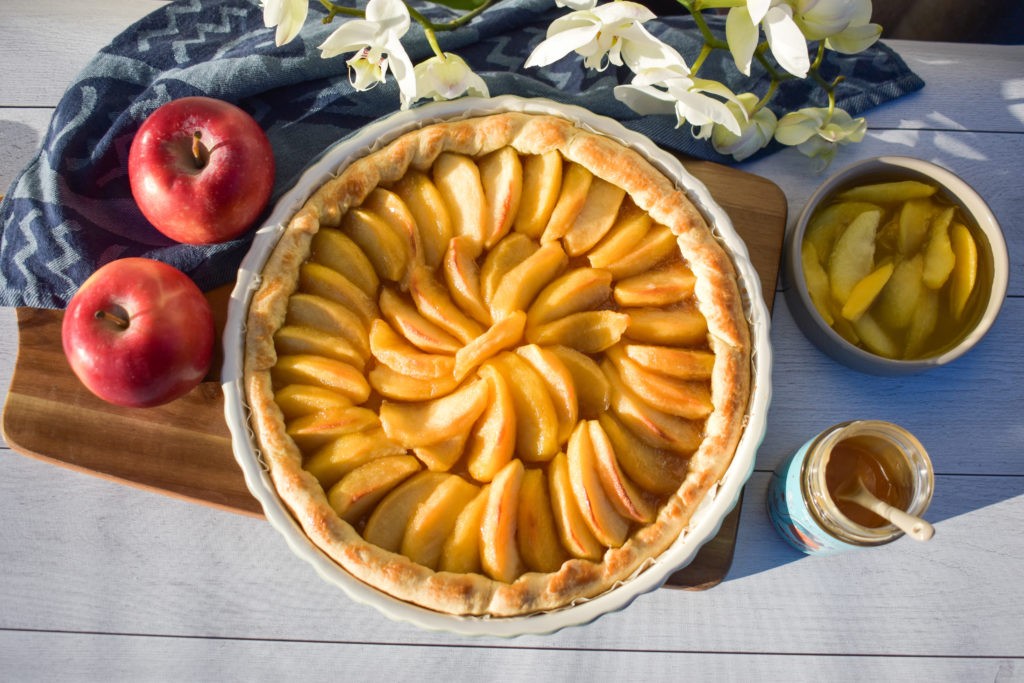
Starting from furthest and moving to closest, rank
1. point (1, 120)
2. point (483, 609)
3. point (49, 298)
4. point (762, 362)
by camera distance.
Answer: point (1, 120) < point (49, 298) < point (762, 362) < point (483, 609)

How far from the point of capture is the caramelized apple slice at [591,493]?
6.40 ft

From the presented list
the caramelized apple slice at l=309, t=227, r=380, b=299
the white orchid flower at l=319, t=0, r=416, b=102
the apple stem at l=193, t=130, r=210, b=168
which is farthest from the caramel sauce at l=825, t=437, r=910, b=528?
the apple stem at l=193, t=130, r=210, b=168

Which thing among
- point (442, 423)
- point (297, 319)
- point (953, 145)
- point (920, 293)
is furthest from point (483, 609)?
point (953, 145)

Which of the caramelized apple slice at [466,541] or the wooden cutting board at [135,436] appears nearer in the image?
the caramelized apple slice at [466,541]

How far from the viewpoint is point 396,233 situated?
2127 mm

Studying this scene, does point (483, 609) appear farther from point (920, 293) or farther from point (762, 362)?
point (920, 293)

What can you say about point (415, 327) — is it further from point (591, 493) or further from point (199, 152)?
point (199, 152)

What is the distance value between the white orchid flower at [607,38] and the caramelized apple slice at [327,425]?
0.92 metres

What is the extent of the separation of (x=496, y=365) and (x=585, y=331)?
251 millimetres

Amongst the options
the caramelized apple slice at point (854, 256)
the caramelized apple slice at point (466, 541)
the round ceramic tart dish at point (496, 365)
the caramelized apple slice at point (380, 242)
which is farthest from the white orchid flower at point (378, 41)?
the caramelized apple slice at point (854, 256)

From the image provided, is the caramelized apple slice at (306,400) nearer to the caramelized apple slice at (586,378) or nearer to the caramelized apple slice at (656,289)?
the caramelized apple slice at (586,378)

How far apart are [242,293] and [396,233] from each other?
0.42m

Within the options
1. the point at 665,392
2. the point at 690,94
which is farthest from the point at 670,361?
the point at 690,94

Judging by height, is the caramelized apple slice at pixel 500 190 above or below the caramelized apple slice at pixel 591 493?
above
